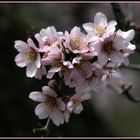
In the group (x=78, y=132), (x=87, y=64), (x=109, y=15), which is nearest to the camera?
(x=87, y=64)

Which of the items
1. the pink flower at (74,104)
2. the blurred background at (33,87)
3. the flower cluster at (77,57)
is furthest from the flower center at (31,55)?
the blurred background at (33,87)

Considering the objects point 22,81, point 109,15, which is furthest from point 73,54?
point 109,15

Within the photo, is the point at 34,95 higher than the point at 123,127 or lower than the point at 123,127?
higher

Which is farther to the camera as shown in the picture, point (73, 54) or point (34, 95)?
point (34, 95)

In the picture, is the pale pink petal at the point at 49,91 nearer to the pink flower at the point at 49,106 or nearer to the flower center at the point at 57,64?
the pink flower at the point at 49,106

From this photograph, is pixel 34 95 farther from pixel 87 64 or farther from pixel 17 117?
pixel 17 117

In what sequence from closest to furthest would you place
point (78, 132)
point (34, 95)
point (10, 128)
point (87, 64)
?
point (87, 64) < point (34, 95) < point (10, 128) < point (78, 132)

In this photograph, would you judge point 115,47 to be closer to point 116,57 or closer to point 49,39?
point 116,57
